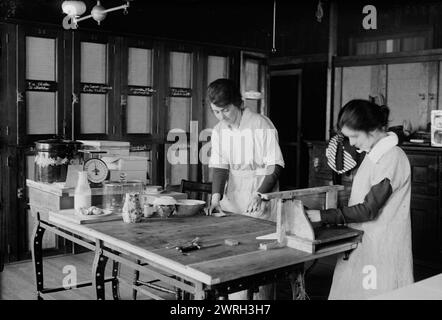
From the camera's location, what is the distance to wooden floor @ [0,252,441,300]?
15.4 ft

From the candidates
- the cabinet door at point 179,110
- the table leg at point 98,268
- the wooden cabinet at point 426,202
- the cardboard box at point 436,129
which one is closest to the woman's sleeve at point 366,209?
the table leg at point 98,268

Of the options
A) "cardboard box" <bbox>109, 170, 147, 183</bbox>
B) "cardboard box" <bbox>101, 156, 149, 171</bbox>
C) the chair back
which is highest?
"cardboard box" <bbox>101, 156, 149, 171</bbox>

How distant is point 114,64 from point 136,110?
0.59 m

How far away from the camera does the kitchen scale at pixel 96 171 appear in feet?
13.9

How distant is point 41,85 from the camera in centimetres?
567

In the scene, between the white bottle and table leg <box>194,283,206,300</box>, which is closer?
table leg <box>194,283,206,300</box>

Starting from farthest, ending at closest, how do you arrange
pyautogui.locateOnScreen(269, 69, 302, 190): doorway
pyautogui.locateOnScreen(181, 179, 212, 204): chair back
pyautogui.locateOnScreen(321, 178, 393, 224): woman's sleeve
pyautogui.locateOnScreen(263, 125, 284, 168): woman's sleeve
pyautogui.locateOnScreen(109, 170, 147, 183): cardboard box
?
pyautogui.locateOnScreen(269, 69, 302, 190): doorway
pyautogui.locateOnScreen(109, 170, 147, 183): cardboard box
pyautogui.locateOnScreen(181, 179, 212, 204): chair back
pyautogui.locateOnScreen(263, 125, 284, 168): woman's sleeve
pyautogui.locateOnScreen(321, 178, 393, 224): woman's sleeve

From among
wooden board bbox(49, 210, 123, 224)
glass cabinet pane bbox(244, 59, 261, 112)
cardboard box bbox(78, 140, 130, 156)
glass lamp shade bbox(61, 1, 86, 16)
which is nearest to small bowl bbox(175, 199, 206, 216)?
wooden board bbox(49, 210, 123, 224)

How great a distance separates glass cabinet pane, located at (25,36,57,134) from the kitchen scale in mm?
1699

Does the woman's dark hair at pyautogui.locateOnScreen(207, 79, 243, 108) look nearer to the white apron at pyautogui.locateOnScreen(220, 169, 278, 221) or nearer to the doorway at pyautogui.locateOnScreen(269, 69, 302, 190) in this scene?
the white apron at pyautogui.locateOnScreen(220, 169, 278, 221)

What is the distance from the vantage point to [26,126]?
221 inches

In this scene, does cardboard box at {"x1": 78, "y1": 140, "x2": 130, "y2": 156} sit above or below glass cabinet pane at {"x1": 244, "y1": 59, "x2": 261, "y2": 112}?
below
